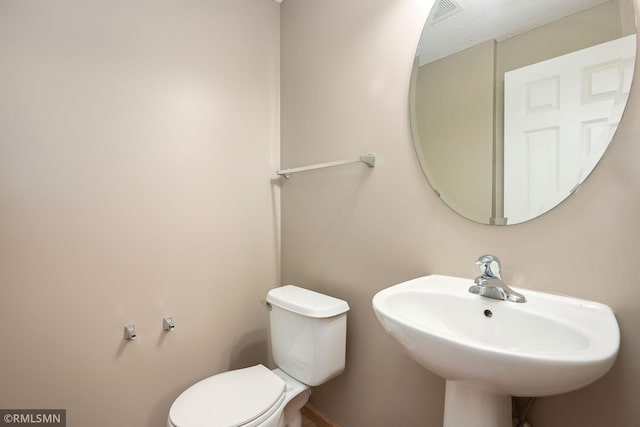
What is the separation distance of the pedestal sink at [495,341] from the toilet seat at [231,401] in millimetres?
587

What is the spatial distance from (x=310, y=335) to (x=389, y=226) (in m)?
0.56

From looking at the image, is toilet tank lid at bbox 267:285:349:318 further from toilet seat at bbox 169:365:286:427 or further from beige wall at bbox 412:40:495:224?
beige wall at bbox 412:40:495:224

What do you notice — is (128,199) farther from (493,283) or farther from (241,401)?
(493,283)

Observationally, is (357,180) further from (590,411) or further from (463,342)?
(590,411)

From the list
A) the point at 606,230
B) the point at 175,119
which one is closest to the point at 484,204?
the point at 606,230

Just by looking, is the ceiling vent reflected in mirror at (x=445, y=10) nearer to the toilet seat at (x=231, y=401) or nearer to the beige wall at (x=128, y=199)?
the beige wall at (x=128, y=199)

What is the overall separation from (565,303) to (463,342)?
40 centimetres

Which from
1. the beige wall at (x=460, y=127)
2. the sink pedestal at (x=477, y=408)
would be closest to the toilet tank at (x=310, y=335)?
the sink pedestal at (x=477, y=408)

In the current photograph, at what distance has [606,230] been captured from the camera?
76 cm

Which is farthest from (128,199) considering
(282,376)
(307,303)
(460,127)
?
→ (460,127)

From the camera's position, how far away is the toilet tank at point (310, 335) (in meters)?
1.20

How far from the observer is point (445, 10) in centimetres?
104

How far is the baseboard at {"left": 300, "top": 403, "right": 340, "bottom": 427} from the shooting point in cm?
146

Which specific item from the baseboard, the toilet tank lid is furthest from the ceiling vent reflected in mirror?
the baseboard
